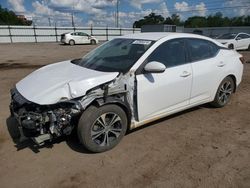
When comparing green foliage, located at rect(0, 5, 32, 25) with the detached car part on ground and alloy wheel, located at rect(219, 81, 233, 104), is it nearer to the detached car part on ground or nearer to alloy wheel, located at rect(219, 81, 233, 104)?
the detached car part on ground

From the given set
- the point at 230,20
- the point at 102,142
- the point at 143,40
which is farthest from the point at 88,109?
the point at 230,20

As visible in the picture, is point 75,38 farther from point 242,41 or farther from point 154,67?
point 154,67

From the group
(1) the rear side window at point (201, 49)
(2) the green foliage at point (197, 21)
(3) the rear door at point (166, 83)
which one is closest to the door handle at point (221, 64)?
(1) the rear side window at point (201, 49)

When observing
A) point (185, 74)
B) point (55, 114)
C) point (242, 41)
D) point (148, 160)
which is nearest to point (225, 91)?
point (185, 74)

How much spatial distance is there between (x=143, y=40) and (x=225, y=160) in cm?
223

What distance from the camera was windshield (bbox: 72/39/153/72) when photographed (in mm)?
3802

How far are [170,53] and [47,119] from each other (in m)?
2.23

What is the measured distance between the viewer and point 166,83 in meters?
3.91

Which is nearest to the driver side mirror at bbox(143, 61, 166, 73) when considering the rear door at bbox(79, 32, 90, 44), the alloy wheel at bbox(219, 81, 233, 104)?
the alloy wheel at bbox(219, 81, 233, 104)

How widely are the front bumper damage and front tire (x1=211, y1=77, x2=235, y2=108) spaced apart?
10.3ft

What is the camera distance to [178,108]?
14.2 ft

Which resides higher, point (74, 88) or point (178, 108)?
point (74, 88)

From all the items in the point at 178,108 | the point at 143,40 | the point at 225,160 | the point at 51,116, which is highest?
the point at 143,40

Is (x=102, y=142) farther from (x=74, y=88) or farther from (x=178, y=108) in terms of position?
(x=178, y=108)
